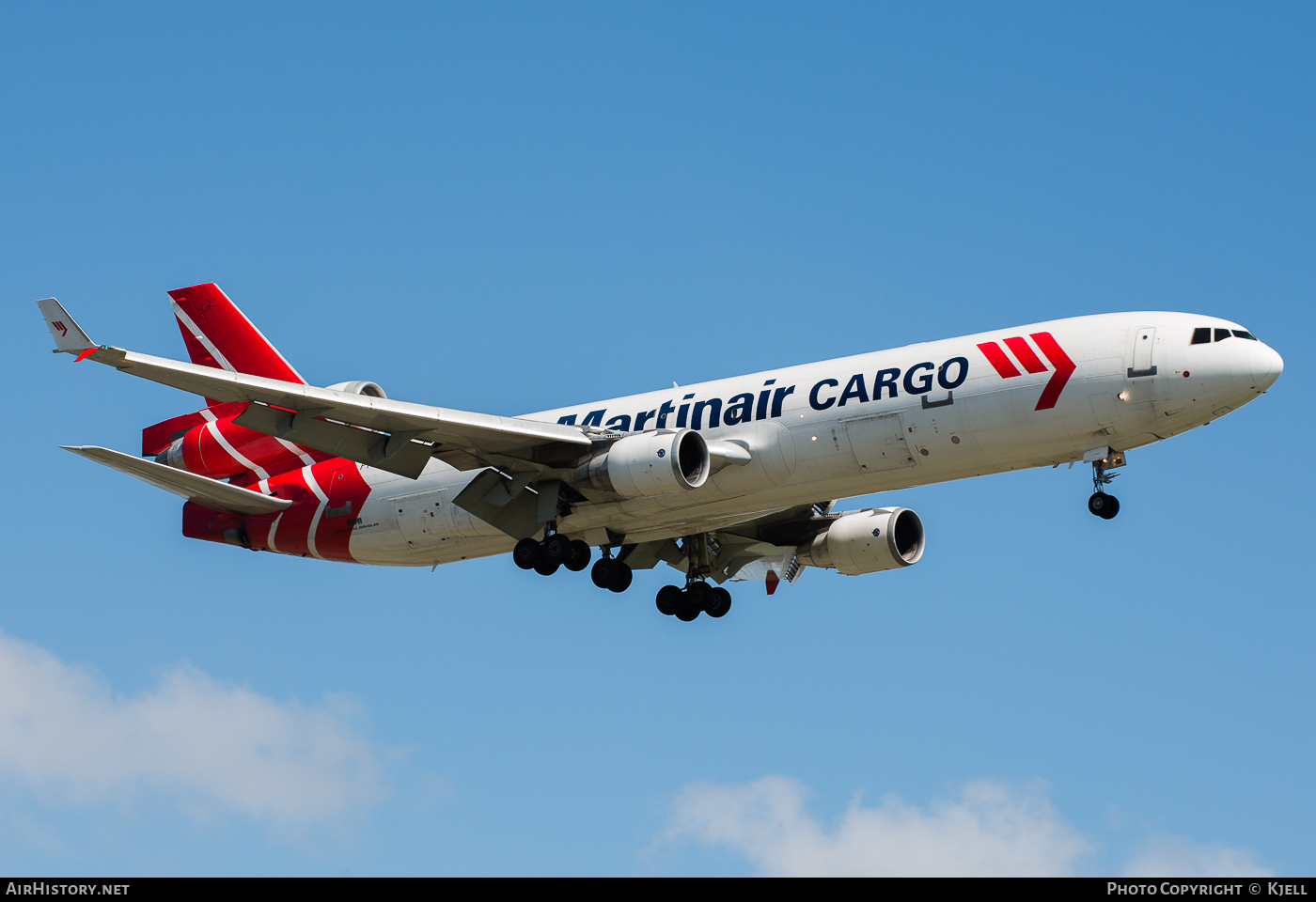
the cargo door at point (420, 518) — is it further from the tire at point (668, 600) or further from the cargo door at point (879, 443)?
the cargo door at point (879, 443)

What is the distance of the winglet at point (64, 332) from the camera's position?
93.1 feet

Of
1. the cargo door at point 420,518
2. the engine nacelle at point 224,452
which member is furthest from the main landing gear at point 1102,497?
the engine nacelle at point 224,452

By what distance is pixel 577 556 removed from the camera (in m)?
34.8

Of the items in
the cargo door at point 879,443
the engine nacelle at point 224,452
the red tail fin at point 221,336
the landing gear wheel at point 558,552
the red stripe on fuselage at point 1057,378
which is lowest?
the landing gear wheel at point 558,552

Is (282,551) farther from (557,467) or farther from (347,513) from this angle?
(557,467)

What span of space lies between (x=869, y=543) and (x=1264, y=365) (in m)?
12.5

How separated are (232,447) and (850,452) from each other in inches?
685

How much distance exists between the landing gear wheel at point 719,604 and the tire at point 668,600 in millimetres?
853

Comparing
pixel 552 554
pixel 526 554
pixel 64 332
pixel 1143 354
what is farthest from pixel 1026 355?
pixel 64 332

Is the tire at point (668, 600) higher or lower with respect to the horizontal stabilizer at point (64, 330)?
higher

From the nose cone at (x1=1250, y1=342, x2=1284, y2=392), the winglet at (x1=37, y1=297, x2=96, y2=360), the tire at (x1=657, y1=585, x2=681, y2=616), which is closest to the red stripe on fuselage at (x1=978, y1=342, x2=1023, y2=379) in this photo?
the nose cone at (x1=1250, y1=342, x2=1284, y2=392)

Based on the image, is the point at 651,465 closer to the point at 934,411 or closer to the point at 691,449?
the point at 691,449

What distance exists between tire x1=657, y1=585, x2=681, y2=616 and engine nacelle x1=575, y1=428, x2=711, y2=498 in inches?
314

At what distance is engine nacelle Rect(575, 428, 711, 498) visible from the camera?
1275 inches
